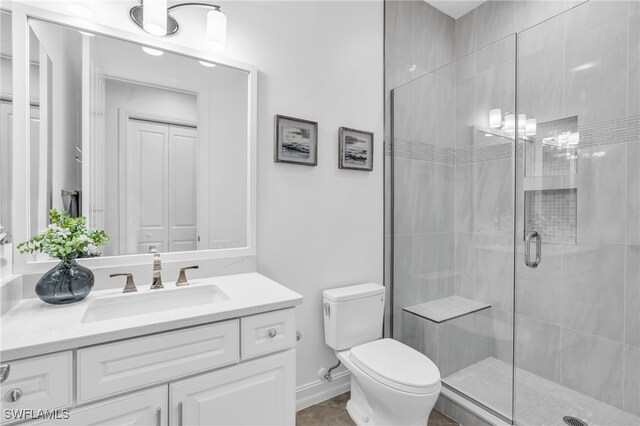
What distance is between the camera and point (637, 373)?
5.53 ft

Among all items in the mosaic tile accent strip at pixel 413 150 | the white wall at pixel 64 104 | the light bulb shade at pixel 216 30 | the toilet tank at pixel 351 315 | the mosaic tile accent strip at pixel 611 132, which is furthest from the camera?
the mosaic tile accent strip at pixel 413 150

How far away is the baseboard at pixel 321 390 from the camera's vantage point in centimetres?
191

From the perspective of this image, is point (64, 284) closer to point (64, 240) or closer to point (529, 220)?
point (64, 240)

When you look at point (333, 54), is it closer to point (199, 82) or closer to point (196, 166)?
point (199, 82)

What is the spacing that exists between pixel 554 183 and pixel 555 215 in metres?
0.18

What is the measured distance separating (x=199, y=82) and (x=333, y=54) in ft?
2.89

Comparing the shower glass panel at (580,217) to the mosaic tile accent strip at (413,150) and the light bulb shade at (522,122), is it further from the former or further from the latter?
the mosaic tile accent strip at (413,150)

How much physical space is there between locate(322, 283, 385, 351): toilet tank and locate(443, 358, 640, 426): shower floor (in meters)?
0.60

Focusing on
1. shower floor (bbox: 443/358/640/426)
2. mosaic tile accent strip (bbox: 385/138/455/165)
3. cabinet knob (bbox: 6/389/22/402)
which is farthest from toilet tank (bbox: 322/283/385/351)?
cabinet knob (bbox: 6/389/22/402)

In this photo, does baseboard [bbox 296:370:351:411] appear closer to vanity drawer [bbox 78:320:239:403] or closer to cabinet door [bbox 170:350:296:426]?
cabinet door [bbox 170:350:296:426]

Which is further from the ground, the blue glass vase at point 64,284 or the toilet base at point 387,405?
the blue glass vase at point 64,284

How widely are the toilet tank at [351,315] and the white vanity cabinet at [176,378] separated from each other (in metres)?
0.62

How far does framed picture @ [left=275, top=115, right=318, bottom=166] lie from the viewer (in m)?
1.80

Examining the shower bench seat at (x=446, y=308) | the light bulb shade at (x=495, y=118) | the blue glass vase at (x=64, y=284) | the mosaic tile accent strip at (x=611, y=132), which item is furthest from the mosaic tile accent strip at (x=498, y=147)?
the blue glass vase at (x=64, y=284)
